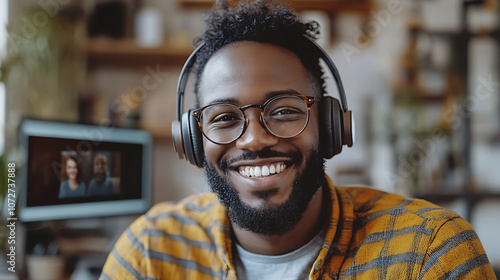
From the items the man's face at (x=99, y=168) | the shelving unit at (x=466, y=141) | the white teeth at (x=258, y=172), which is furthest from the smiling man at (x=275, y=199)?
the shelving unit at (x=466, y=141)

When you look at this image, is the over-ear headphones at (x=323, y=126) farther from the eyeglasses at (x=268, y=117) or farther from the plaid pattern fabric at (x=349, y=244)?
the plaid pattern fabric at (x=349, y=244)

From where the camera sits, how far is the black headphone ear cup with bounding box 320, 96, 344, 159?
844 mm

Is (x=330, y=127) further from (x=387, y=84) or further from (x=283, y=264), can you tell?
(x=387, y=84)

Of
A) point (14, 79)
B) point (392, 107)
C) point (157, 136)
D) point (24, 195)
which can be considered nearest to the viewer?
point (24, 195)

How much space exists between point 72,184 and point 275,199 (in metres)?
0.65

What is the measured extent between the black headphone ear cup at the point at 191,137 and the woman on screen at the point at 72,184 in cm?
45

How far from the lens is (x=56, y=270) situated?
4.39ft

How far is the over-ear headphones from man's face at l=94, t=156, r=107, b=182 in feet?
1.26

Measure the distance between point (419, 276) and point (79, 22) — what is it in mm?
1923

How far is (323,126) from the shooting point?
0.86m

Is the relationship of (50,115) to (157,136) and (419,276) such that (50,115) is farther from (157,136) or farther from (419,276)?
(419,276)

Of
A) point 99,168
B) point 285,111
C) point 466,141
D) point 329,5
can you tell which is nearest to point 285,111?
point 285,111

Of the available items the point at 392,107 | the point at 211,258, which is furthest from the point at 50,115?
the point at 392,107

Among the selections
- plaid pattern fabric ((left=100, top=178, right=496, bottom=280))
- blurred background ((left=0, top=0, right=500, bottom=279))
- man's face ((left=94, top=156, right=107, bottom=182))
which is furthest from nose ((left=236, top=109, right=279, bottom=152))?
blurred background ((left=0, top=0, right=500, bottom=279))
